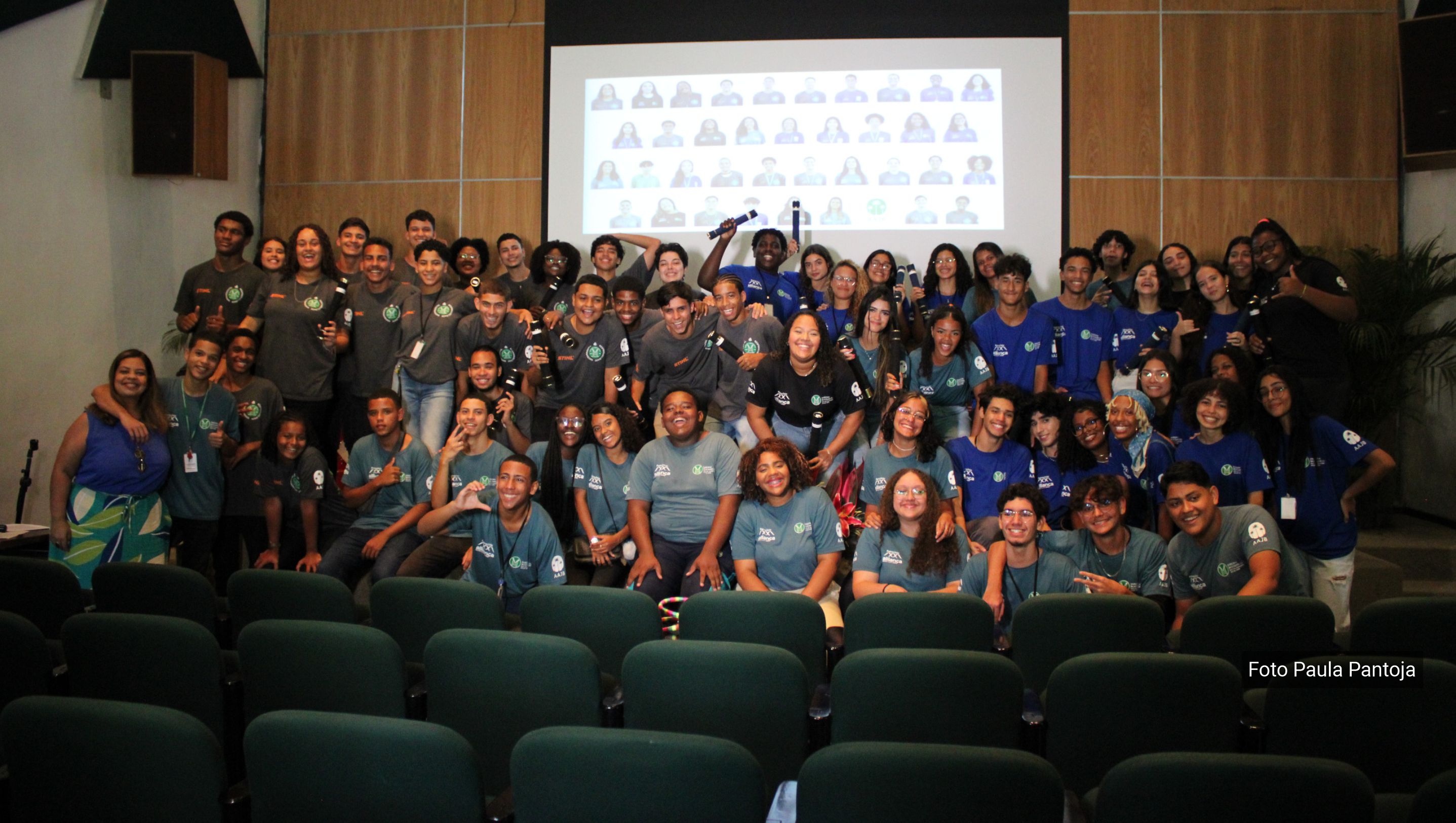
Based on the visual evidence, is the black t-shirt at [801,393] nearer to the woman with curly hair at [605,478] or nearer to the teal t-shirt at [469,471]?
the woman with curly hair at [605,478]

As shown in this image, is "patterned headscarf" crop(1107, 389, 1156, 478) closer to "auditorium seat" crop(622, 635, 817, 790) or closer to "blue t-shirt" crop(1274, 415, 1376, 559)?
"blue t-shirt" crop(1274, 415, 1376, 559)

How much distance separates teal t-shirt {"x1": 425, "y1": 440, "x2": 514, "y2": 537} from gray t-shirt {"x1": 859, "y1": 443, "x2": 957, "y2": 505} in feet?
5.34

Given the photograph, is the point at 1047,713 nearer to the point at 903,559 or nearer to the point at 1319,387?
the point at 903,559

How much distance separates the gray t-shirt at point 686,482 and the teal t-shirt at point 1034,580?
114 cm

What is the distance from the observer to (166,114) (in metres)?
6.49

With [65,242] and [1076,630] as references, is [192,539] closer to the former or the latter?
[65,242]

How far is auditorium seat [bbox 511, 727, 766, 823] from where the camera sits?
175cm

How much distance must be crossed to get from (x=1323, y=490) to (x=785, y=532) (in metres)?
2.30

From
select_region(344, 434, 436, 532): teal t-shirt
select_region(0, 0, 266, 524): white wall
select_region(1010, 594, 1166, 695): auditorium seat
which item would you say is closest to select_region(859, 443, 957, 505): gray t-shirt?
select_region(1010, 594, 1166, 695): auditorium seat

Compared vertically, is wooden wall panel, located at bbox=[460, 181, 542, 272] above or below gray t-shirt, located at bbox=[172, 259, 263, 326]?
above

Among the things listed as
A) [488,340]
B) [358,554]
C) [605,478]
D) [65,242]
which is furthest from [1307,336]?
[65,242]

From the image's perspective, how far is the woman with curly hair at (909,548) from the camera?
12.8ft

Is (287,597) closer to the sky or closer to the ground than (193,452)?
closer to the ground

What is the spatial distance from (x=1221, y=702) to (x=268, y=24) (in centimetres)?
819
